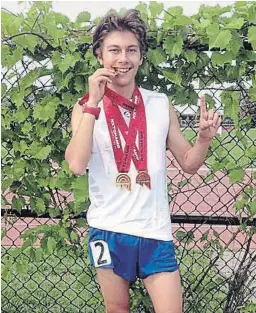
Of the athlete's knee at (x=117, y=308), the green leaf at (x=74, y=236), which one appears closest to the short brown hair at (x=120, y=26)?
the athlete's knee at (x=117, y=308)

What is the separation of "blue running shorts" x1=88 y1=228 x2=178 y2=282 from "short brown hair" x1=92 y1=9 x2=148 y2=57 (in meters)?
0.78

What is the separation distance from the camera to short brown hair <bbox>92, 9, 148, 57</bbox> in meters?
2.89

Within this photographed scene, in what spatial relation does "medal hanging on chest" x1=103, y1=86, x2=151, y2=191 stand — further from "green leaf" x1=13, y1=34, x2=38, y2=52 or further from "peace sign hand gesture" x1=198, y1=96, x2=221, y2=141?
"green leaf" x1=13, y1=34, x2=38, y2=52

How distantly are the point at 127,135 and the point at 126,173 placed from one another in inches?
6.2

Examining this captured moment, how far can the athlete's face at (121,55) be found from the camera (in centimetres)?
286

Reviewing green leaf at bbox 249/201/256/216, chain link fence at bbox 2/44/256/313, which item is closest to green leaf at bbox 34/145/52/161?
chain link fence at bbox 2/44/256/313

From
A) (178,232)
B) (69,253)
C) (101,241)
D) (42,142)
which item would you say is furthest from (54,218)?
(101,241)

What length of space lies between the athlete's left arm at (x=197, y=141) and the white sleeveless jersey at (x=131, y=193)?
0.27 ft

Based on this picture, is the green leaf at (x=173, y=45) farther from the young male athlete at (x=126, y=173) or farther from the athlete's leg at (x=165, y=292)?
the athlete's leg at (x=165, y=292)

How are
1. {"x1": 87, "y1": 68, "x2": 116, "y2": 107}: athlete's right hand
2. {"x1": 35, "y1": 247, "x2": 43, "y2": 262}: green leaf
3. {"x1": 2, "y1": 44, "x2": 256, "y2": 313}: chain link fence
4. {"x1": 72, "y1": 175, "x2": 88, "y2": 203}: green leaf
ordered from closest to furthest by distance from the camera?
{"x1": 87, "y1": 68, "x2": 116, "y2": 107}: athlete's right hand < {"x1": 72, "y1": 175, "x2": 88, "y2": 203}: green leaf < {"x1": 2, "y1": 44, "x2": 256, "y2": 313}: chain link fence < {"x1": 35, "y1": 247, "x2": 43, "y2": 262}: green leaf

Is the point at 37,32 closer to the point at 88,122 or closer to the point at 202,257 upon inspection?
the point at 88,122

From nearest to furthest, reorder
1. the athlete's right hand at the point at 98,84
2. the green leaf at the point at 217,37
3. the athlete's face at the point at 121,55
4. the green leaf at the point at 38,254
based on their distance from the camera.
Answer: the athlete's right hand at the point at 98,84, the athlete's face at the point at 121,55, the green leaf at the point at 217,37, the green leaf at the point at 38,254

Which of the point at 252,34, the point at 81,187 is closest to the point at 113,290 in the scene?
the point at 81,187

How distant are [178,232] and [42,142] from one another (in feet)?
3.01
